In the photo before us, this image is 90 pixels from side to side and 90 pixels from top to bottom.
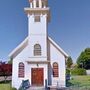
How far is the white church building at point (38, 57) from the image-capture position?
3441 cm

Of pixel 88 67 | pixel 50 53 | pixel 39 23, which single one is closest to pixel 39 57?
pixel 50 53

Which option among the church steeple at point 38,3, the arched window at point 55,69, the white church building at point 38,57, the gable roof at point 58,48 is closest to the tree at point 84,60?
the arched window at point 55,69

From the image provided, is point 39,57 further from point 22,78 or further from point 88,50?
point 88,50

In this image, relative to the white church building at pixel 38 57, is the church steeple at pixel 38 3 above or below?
above

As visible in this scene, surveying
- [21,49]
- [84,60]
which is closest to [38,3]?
[21,49]

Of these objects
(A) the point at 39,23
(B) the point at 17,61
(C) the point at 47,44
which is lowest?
(B) the point at 17,61

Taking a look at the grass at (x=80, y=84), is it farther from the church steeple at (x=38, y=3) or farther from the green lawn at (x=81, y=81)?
the church steeple at (x=38, y=3)

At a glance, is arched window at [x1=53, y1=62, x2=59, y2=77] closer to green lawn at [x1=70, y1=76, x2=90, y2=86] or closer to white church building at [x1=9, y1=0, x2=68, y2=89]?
white church building at [x1=9, y1=0, x2=68, y2=89]

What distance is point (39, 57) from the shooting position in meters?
34.5

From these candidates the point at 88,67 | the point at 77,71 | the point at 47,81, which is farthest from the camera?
the point at 88,67

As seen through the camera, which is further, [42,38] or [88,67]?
[88,67]

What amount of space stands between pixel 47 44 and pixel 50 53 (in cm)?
129

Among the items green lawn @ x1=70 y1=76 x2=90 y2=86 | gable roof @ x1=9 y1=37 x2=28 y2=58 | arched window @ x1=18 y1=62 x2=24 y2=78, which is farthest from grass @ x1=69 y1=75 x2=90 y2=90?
gable roof @ x1=9 y1=37 x2=28 y2=58

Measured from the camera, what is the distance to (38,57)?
34469 mm
